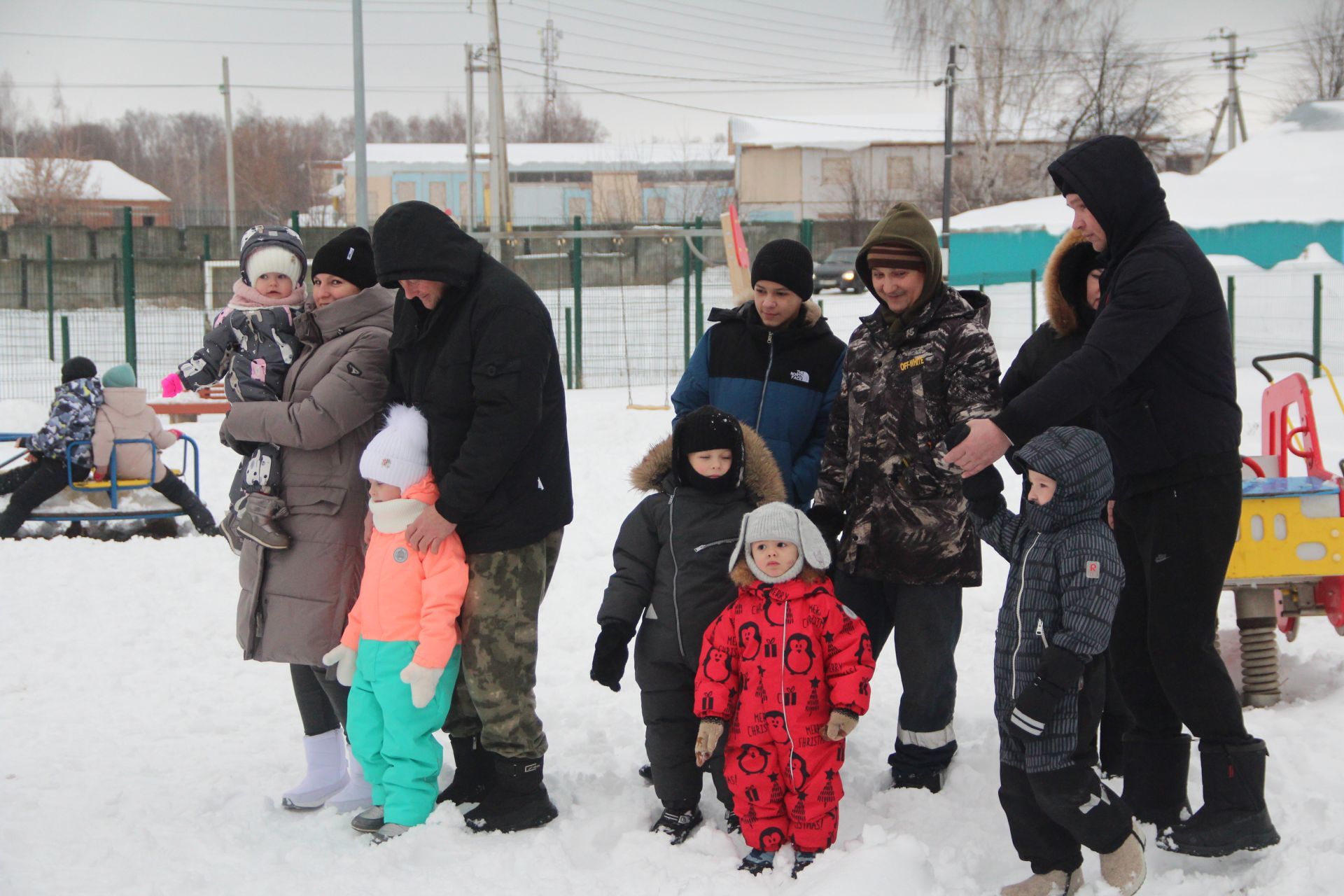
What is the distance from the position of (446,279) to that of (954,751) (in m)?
2.27

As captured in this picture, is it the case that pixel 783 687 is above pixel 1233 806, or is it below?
above

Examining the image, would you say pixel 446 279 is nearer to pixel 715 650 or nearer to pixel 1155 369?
pixel 715 650

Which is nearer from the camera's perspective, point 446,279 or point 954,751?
point 446,279

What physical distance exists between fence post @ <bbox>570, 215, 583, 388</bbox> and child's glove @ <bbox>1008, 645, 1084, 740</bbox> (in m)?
12.6

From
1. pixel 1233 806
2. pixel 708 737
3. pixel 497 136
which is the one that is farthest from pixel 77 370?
pixel 497 136

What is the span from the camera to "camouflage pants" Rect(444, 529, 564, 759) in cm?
367

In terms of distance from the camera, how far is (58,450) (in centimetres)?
871

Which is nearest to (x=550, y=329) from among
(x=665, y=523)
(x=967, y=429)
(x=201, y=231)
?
(x=665, y=523)

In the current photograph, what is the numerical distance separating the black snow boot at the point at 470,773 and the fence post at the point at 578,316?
11.5 metres

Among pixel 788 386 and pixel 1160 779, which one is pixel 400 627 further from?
pixel 1160 779

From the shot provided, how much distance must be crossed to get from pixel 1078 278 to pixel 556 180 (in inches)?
2080

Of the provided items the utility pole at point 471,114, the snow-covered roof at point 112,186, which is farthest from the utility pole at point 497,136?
the snow-covered roof at point 112,186

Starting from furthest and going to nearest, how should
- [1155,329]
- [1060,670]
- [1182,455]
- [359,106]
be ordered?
1. [359,106]
2. [1182,455]
3. [1155,329]
4. [1060,670]

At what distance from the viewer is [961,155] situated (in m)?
36.2
